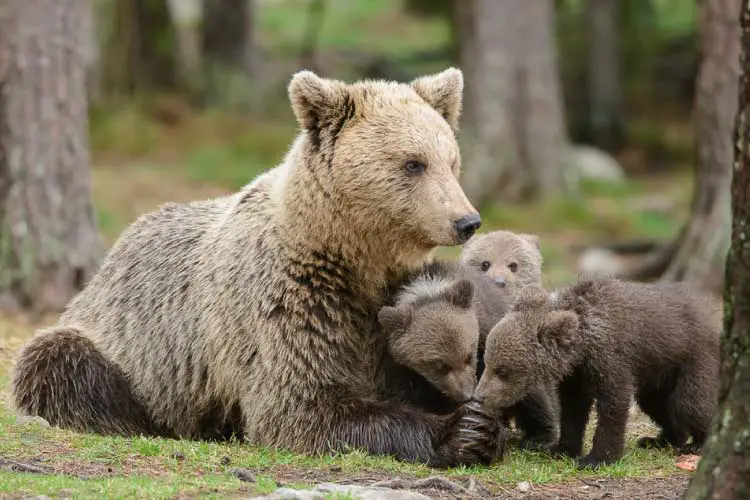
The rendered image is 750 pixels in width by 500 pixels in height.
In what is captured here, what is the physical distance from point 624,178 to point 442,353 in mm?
18622

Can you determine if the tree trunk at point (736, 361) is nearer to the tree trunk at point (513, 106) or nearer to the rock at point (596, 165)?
the tree trunk at point (513, 106)

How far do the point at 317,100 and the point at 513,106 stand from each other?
13.5m

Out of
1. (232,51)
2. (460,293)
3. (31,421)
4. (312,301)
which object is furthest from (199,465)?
(232,51)

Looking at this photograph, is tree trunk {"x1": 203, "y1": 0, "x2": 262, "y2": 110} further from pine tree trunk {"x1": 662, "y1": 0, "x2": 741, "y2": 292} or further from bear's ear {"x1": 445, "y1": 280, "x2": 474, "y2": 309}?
bear's ear {"x1": 445, "y1": 280, "x2": 474, "y2": 309}

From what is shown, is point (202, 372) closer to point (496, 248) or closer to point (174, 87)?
point (496, 248)

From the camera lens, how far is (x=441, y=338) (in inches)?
292

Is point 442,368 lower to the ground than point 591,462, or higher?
higher

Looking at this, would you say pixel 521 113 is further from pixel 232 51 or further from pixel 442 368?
pixel 442 368

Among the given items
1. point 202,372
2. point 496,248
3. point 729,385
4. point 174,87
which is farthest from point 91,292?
point 174,87

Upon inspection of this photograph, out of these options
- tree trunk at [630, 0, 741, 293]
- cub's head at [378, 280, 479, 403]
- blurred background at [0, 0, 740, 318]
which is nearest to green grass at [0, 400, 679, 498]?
cub's head at [378, 280, 479, 403]

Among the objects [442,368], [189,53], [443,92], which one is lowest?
[442,368]

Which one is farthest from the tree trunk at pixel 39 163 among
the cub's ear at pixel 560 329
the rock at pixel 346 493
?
the rock at pixel 346 493

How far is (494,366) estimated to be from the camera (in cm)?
731

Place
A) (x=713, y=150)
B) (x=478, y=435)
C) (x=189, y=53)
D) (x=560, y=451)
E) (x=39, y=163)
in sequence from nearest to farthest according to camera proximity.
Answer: (x=478, y=435)
(x=560, y=451)
(x=39, y=163)
(x=713, y=150)
(x=189, y=53)
